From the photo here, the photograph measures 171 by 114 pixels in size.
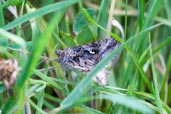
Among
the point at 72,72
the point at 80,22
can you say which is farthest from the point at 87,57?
the point at 80,22

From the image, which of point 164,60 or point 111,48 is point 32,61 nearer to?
point 111,48

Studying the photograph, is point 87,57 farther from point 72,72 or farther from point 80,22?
point 80,22

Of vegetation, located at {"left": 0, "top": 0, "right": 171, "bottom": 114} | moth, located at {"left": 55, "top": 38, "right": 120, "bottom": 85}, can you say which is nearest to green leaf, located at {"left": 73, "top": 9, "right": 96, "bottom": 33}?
vegetation, located at {"left": 0, "top": 0, "right": 171, "bottom": 114}

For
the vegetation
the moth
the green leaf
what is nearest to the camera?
the vegetation

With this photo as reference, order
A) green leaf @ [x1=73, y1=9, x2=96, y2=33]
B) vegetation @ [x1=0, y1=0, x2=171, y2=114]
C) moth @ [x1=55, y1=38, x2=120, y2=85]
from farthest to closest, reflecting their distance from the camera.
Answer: green leaf @ [x1=73, y1=9, x2=96, y2=33] → moth @ [x1=55, y1=38, x2=120, y2=85] → vegetation @ [x1=0, y1=0, x2=171, y2=114]

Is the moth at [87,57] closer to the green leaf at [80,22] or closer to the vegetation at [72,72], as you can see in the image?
the vegetation at [72,72]

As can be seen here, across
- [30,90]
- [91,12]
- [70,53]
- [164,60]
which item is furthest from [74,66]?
[164,60]

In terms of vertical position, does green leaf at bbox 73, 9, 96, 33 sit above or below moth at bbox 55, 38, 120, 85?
above

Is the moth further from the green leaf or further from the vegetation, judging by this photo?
the green leaf

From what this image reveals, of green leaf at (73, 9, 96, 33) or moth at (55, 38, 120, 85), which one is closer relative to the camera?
moth at (55, 38, 120, 85)
